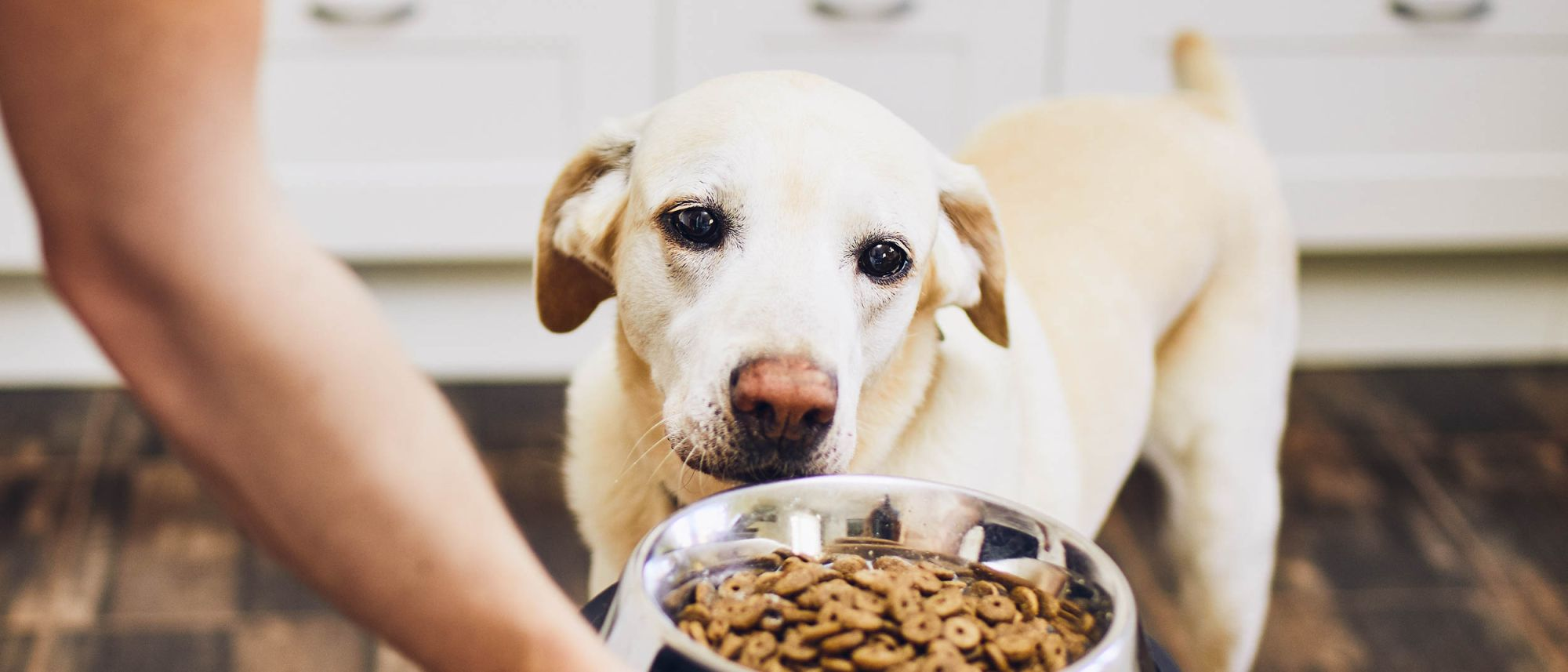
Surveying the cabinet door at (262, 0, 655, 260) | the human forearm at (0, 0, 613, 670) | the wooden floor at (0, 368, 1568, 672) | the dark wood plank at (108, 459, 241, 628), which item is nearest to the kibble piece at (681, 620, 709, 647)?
the human forearm at (0, 0, 613, 670)

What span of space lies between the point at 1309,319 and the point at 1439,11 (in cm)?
63

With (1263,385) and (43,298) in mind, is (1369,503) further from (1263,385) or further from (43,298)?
(43,298)

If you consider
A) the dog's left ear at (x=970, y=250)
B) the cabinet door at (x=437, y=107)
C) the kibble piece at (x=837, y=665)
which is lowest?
the cabinet door at (x=437, y=107)

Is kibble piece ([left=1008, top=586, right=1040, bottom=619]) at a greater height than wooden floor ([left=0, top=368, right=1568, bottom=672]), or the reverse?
kibble piece ([left=1008, top=586, right=1040, bottom=619])

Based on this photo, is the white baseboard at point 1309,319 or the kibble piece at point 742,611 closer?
the kibble piece at point 742,611

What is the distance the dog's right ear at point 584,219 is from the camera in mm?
943

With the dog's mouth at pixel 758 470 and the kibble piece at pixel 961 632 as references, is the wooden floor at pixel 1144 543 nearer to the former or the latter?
the dog's mouth at pixel 758 470

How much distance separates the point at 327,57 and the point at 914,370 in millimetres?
1482

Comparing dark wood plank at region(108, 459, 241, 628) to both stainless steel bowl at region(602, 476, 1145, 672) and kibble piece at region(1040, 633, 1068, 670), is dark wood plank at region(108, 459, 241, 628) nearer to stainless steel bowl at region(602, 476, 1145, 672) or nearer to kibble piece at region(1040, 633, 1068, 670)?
stainless steel bowl at region(602, 476, 1145, 672)

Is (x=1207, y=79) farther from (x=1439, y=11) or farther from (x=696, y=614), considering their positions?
(x=696, y=614)

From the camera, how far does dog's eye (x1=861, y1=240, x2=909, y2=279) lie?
874mm

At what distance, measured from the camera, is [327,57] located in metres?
2.11

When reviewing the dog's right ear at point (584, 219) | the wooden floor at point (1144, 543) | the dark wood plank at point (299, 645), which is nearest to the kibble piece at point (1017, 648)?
the dog's right ear at point (584, 219)

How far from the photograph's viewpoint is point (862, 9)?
2.08 m
